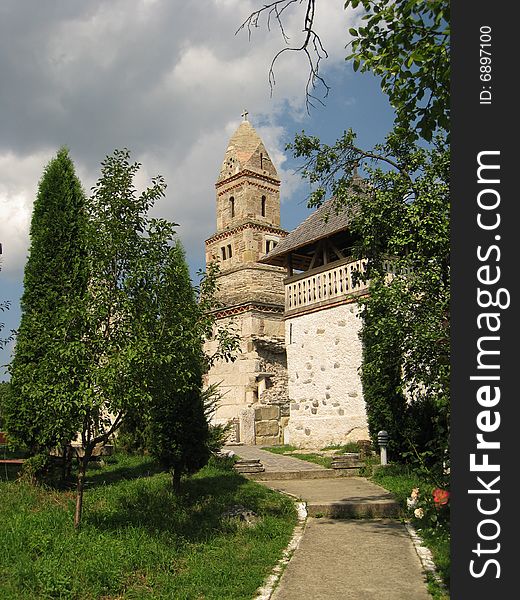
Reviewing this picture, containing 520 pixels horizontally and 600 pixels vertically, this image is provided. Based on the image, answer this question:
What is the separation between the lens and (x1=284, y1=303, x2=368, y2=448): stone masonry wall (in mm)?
15183

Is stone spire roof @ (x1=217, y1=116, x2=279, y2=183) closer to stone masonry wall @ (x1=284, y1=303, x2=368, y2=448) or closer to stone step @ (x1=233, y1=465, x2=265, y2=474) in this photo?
stone masonry wall @ (x1=284, y1=303, x2=368, y2=448)

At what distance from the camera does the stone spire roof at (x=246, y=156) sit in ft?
86.6

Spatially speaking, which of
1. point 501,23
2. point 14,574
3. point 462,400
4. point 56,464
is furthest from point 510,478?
point 56,464

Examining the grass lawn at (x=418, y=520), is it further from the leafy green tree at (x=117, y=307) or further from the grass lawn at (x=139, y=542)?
the leafy green tree at (x=117, y=307)

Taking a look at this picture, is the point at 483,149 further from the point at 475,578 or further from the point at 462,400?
the point at 475,578

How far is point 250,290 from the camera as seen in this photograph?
2394 centimetres

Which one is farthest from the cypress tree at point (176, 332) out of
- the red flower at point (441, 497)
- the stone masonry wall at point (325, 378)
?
the stone masonry wall at point (325, 378)

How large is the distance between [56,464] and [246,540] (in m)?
4.79

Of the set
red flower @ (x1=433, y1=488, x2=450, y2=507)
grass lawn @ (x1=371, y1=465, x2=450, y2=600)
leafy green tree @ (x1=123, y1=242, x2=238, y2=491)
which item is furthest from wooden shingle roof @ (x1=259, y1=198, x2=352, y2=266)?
red flower @ (x1=433, y1=488, x2=450, y2=507)

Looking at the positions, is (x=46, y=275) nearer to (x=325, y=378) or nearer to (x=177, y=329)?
(x=177, y=329)

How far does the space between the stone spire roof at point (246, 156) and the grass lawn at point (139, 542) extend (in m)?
18.4

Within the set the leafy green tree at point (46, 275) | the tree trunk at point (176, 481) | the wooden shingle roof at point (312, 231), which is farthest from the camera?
the wooden shingle roof at point (312, 231)

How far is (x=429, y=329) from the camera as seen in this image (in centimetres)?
725

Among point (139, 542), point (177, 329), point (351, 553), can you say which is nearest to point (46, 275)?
point (177, 329)
